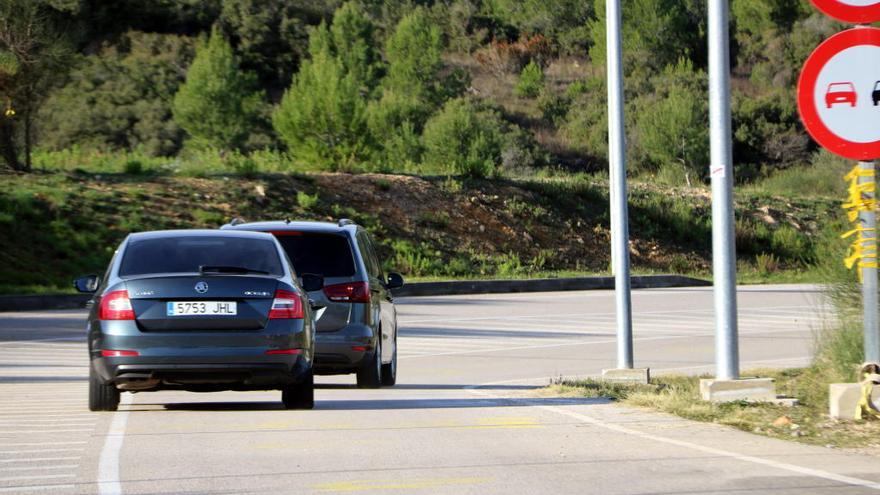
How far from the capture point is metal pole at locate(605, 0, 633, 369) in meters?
15.6

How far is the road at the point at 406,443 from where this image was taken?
27.5 ft

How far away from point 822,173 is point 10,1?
35.6 meters

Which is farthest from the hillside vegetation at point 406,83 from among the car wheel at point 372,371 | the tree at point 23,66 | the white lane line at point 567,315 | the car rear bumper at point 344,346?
the car rear bumper at point 344,346

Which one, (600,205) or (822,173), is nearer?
(600,205)

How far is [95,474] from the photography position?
879 centimetres

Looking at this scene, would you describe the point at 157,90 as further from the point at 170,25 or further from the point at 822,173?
the point at 822,173

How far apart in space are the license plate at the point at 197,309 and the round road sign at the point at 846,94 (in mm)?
4622

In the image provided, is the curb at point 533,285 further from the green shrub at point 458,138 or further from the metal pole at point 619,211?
the green shrub at point 458,138

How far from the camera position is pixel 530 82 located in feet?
318

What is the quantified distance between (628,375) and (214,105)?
176 feet

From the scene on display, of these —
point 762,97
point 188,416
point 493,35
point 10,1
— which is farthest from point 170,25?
point 188,416

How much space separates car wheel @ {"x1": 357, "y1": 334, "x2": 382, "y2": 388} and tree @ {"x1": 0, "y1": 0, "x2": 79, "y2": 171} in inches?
1013

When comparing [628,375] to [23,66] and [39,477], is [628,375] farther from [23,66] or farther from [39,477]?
[23,66]

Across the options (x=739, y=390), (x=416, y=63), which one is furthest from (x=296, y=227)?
(x=416, y=63)
